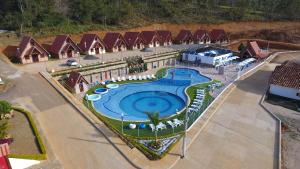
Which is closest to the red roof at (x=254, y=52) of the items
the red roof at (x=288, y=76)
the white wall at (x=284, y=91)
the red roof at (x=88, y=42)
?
the red roof at (x=288, y=76)

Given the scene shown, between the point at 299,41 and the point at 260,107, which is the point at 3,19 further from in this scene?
the point at 299,41

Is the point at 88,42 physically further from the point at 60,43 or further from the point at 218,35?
the point at 218,35

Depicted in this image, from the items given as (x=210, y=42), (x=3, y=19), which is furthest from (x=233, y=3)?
(x=3, y=19)

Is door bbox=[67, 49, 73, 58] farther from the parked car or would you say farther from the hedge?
the hedge

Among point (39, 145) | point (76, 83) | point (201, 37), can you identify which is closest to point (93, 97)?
point (76, 83)

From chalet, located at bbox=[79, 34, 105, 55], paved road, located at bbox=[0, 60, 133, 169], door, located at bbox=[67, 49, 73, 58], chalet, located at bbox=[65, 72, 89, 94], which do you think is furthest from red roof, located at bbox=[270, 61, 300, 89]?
door, located at bbox=[67, 49, 73, 58]

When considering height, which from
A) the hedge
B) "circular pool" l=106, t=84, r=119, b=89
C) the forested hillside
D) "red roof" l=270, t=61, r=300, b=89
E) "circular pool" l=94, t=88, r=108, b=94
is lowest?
the hedge

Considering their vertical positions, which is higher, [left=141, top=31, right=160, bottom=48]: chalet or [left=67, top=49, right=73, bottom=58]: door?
[left=141, top=31, right=160, bottom=48]: chalet

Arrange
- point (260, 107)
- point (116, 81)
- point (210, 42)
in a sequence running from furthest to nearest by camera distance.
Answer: point (210, 42) < point (116, 81) < point (260, 107)
